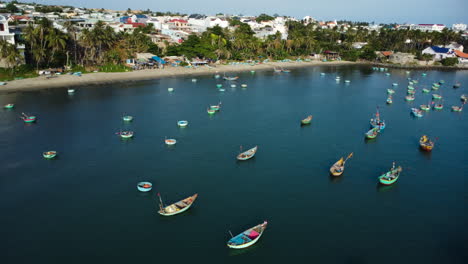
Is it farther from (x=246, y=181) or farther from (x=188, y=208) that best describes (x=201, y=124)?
(x=188, y=208)

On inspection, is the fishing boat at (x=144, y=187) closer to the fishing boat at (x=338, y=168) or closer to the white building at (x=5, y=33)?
the fishing boat at (x=338, y=168)

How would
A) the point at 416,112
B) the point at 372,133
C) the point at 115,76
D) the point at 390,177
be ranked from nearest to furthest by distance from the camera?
the point at 390,177
the point at 372,133
the point at 416,112
the point at 115,76

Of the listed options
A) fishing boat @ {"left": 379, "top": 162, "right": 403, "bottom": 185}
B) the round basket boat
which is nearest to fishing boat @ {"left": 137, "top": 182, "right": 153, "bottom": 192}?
the round basket boat

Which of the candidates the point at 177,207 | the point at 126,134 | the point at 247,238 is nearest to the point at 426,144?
the point at 247,238

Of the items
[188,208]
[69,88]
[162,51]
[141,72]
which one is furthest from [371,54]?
[188,208]

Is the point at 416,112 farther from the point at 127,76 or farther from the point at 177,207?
the point at 127,76

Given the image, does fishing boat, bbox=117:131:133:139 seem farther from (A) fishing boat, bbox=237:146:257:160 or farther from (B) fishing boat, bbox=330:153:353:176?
(B) fishing boat, bbox=330:153:353:176
